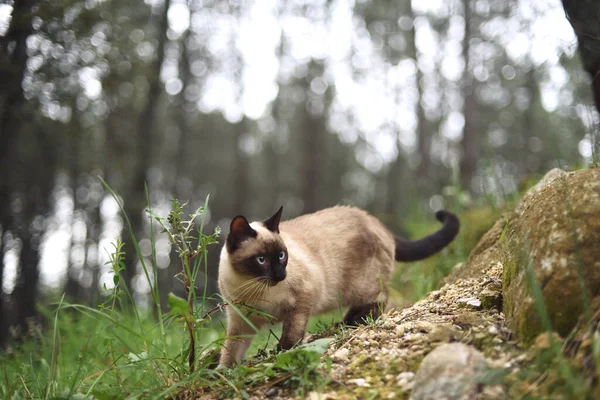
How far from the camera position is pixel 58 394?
2477 millimetres

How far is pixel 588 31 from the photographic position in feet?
8.80

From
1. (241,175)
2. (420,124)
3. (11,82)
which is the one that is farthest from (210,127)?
(11,82)

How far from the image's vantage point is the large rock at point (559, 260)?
6.08 ft

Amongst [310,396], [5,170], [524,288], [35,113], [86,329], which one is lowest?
[86,329]

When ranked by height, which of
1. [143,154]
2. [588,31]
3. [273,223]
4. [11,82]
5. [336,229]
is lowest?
[336,229]

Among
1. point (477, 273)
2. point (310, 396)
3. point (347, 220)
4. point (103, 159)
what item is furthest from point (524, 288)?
point (103, 159)

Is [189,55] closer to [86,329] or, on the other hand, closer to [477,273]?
[86,329]

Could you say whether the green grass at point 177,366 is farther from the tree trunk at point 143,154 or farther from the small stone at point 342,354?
the tree trunk at point 143,154

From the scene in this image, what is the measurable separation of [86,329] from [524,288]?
4191mm

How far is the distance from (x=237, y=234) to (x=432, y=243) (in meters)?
1.92

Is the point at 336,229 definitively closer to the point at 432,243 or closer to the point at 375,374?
the point at 432,243

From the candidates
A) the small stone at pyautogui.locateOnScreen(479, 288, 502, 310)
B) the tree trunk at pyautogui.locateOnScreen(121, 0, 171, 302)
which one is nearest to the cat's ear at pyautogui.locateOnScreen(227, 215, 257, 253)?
the small stone at pyautogui.locateOnScreen(479, 288, 502, 310)

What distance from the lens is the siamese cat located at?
303 centimetres

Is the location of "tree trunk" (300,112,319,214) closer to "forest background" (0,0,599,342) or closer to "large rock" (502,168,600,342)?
"forest background" (0,0,599,342)
